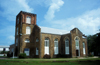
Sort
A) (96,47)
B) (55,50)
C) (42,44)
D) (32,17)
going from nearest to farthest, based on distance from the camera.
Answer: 1. (96,47)
2. (42,44)
3. (55,50)
4. (32,17)

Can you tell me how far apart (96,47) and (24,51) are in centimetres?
2133

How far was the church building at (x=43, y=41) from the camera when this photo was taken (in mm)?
30719

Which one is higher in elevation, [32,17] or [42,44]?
[32,17]

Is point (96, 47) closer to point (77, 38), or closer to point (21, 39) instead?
point (77, 38)

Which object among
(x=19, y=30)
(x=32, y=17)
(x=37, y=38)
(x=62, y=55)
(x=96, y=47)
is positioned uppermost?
(x=32, y=17)

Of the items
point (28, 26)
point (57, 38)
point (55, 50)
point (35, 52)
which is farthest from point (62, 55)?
point (28, 26)

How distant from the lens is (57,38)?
1318 inches

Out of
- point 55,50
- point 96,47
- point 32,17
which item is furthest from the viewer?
point 32,17

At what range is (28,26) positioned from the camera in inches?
1334

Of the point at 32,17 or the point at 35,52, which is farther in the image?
the point at 32,17

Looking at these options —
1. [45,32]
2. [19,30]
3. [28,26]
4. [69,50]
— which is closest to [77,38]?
[69,50]

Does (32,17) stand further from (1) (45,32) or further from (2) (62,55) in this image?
(2) (62,55)

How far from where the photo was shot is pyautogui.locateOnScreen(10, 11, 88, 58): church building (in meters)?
30.7

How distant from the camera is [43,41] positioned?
30719mm
